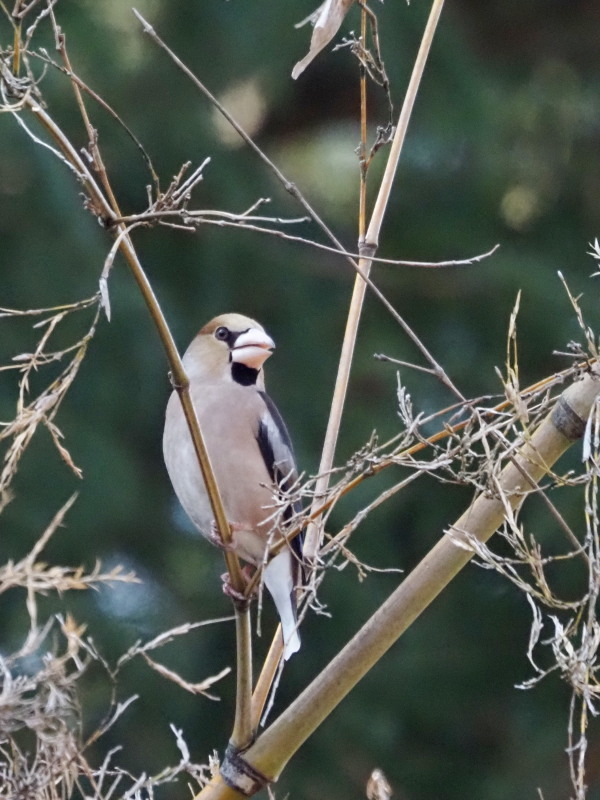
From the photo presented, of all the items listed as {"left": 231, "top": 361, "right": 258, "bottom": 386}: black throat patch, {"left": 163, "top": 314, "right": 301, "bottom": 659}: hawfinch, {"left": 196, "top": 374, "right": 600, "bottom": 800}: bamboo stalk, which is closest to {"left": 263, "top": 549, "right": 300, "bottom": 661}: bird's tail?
{"left": 163, "top": 314, "right": 301, "bottom": 659}: hawfinch

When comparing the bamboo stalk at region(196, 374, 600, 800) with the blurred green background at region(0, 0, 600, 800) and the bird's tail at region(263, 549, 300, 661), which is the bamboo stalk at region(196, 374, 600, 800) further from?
the blurred green background at region(0, 0, 600, 800)

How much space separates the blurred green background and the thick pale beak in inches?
68.4

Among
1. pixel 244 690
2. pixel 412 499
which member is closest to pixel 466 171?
pixel 412 499

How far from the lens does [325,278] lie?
169 inches

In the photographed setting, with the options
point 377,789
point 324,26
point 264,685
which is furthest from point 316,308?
point 377,789

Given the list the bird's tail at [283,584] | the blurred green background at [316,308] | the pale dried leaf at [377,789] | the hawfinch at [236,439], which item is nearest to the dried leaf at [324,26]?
the pale dried leaf at [377,789]

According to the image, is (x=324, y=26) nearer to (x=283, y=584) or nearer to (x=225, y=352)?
(x=225, y=352)

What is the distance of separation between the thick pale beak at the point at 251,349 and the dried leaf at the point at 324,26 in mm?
824

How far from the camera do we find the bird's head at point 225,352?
7.09 feet

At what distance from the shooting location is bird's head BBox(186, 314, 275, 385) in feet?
7.09

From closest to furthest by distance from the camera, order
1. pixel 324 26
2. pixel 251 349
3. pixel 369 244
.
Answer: pixel 324 26 < pixel 369 244 < pixel 251 349

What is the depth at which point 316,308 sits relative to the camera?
4.26m

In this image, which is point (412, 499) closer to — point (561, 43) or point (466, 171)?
point (466, 171)

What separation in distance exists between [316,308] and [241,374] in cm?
207
